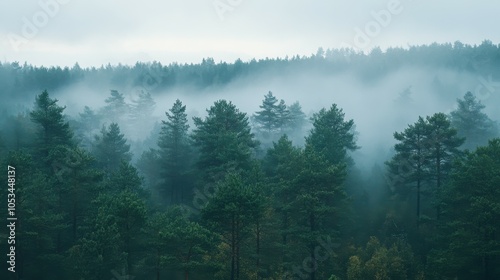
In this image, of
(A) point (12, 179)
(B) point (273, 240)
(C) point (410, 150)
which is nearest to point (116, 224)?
(A) point (12, 179)

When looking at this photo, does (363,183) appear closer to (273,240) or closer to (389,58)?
(273,240)

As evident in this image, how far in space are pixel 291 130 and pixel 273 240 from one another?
47.3 metres

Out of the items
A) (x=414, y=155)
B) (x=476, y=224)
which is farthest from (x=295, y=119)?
(x=476, y=224)

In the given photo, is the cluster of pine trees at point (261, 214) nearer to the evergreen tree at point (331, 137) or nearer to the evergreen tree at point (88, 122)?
the evergreen tree at point (331, 137)

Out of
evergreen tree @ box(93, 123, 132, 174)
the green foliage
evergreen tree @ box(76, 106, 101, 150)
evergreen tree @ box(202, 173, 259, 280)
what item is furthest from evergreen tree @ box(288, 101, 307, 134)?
evergreen tree @ box(202, 173, 259, 280)

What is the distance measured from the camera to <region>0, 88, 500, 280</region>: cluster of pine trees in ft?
96.1

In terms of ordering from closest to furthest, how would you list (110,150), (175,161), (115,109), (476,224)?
(476,224)
(175,161)
(110,150)
(115,109)

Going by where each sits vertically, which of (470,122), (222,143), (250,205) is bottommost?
(250,205)

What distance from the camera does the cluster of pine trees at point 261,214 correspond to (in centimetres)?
2930

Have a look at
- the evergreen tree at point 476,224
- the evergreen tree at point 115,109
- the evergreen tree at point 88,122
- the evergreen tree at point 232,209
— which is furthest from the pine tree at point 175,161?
the evergreen tree at point 115,109

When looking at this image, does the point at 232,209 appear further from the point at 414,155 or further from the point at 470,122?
the point at 470,122

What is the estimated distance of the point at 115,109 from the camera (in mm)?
90812

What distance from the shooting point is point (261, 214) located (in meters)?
31.4

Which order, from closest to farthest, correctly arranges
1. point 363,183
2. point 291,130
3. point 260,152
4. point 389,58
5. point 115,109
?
point 363,183 → point 260,152 → point 291,130 → point 115,109 → point 389,58
